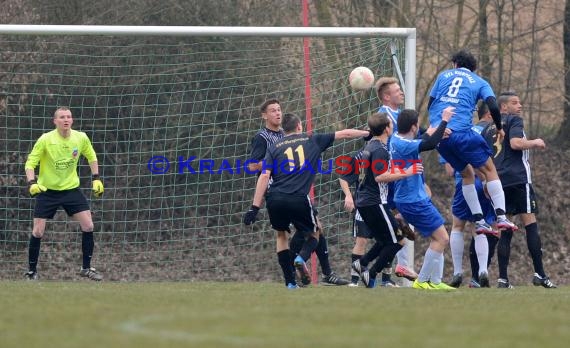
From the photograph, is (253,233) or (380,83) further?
(253,233)

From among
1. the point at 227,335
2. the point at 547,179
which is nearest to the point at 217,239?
the point at 547,179

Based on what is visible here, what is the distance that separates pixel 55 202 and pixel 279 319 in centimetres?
643

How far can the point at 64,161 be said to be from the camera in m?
12.4

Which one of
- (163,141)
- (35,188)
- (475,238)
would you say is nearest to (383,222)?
(475,238)

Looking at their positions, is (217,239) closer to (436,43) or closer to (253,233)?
(253,233)

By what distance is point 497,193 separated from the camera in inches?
420

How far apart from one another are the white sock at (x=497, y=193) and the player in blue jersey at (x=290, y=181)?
1.41 metres

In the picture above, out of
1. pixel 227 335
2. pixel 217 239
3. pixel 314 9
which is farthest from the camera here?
pixel 314 9

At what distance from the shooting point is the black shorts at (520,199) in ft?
36.4

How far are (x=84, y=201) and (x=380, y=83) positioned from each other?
3.53m

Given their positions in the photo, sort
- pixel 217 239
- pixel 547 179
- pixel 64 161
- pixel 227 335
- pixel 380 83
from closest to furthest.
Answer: pixel 227 335
pixel 380 83
pixel 64 161
pixel 217 239
pixel 547 179

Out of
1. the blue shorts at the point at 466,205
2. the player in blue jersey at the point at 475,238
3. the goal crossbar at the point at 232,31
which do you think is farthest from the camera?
the goal crossbar at the point at 232,31

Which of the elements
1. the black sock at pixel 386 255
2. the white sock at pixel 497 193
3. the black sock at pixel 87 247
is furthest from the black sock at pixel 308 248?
the black sock at pixel 87 247

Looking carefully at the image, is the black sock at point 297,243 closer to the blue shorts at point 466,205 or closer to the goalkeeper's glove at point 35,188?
the blue shorts at point 466,205
